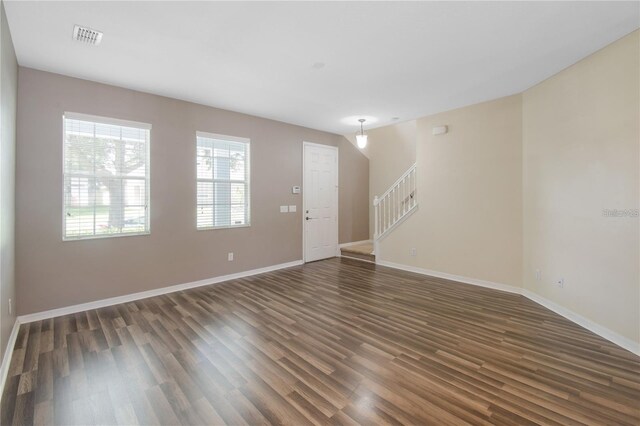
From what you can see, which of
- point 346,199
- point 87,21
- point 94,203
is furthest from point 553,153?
point 94,203

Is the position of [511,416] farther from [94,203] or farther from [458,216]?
[94,203]

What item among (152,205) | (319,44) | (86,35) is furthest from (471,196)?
(86,35)

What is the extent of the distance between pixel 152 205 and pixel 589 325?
17.7 ft

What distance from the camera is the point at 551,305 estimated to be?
3598 millimetres

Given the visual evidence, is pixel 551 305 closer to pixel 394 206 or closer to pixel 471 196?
pixel 471 196

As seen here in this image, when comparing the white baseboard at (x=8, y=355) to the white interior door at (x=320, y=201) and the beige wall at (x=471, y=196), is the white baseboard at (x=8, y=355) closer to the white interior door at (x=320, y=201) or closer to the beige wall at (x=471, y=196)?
the white interior door at (x=320, y=201)

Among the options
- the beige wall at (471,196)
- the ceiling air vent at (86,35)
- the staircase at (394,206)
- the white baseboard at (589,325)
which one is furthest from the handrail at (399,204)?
the ceiling air vent at (86,35)

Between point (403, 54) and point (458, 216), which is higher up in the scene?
point (403, 54)

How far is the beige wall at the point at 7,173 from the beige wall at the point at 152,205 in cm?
23

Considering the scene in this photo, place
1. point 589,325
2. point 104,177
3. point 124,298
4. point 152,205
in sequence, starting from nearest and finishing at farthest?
point 589,325, point 104,177, point 124,298, point 152,205

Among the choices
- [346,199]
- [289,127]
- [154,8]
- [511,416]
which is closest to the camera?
[511,416]

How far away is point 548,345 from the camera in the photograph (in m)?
2.72

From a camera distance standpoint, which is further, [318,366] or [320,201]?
[320,201]

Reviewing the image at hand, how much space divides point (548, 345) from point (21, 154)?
18.7 ft
